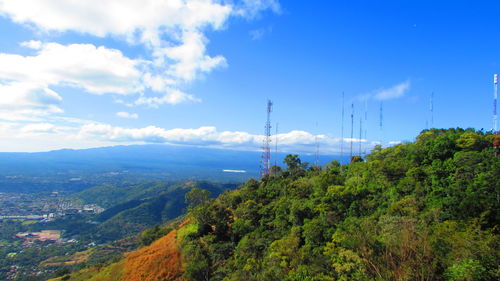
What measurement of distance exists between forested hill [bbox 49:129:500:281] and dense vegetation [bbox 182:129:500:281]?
2.3 inches

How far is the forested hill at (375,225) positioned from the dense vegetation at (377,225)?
0.06 metres

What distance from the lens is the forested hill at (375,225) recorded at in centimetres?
1145

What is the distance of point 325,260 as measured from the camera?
50.2ft

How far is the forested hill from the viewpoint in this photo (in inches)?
451

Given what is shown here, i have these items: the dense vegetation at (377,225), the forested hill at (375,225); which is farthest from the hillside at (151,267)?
the dense vegetation at (377,225)

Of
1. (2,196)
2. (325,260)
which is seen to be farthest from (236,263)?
(2,196)

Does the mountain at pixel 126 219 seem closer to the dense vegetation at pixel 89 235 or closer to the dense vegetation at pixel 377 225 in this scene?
the dense vegetation at pixel 89 235

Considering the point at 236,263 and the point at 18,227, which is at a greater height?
the point at 236,263

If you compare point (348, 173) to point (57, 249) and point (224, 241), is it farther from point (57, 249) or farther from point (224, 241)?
point (57, 249)

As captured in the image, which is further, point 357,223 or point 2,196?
point 2,196

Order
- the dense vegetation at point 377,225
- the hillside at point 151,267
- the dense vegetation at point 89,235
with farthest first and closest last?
1. the dense vegetation at point 89,235
2. the hillside at point 151,267
3. the dense vegetation at point 377,225

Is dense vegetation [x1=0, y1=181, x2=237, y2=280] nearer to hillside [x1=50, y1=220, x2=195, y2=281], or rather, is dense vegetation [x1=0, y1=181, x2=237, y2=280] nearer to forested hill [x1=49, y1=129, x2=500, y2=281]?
hillside [x1=50, y1=220, x2=195, y2=281]

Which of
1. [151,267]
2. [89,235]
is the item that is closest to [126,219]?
[89,235]

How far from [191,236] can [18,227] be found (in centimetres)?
11515
